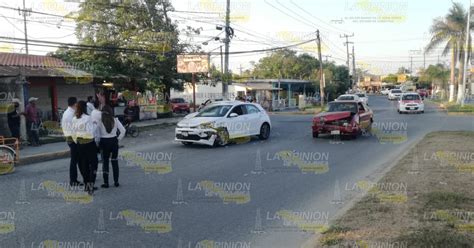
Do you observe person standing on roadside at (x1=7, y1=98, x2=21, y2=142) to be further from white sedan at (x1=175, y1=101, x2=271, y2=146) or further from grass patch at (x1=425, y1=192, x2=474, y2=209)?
grass patch at (x1=425, y1=192, x2=474, y2=209)

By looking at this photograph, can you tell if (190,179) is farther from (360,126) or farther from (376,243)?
(360,126)

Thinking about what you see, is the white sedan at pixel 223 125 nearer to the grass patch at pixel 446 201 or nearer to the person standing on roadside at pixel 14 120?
the person standing on roadside at pixel 14 120

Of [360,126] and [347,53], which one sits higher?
[347,53]

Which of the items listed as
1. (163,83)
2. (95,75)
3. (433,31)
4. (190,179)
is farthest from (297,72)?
(190,179)

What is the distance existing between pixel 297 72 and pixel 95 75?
6235 cm

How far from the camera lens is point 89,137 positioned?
29.9ft

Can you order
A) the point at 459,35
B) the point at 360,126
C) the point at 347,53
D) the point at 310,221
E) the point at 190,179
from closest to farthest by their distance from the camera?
1. the point at 310,221
2. the point at 190,179
3. the point at 360,126
4. the point at 459,35
5. the point at 347,53

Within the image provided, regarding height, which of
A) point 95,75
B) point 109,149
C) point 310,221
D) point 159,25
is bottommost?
point 310,221

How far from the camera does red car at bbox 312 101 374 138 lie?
57.9 ft

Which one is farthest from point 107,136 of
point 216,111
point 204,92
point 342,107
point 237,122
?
point 204,92

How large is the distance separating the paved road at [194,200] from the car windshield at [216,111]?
2.41 metres

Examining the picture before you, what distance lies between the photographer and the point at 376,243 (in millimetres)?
5523

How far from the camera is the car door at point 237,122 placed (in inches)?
663

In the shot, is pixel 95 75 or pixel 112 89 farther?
pixel 112 89
